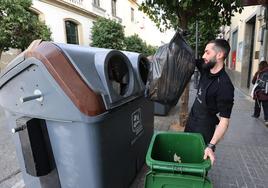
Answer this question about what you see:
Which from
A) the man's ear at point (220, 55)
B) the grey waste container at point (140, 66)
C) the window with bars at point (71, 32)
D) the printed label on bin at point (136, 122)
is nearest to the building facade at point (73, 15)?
the window with bars at point (71, 32)

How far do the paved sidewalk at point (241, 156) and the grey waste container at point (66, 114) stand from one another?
1051mm

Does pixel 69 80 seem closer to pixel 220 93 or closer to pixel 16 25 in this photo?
pixel 220 93

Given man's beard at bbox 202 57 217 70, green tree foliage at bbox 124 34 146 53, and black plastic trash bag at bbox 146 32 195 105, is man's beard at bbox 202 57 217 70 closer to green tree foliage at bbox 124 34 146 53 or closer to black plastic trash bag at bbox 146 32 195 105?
black plastic trash bag at bbox 146 32 195 105

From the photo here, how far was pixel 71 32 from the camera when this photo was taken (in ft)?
45.0

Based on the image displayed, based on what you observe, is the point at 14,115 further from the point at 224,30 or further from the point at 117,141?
the point at 224,30

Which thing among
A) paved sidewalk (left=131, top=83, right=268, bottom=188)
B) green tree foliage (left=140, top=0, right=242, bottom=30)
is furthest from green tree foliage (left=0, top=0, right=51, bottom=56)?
paved sidewalk (left=131, top=83, right=268, bottom=188)

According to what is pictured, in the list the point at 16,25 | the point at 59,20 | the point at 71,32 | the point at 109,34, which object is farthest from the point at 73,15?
the point at 16,25

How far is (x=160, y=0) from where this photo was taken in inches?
153

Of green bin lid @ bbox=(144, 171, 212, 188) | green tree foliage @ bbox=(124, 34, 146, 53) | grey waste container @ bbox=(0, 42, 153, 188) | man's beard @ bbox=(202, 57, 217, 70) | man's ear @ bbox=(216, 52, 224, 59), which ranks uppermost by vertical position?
green tree foliage @ bbox=(124, 34, 146, 53)

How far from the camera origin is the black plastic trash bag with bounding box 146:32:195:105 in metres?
1.92

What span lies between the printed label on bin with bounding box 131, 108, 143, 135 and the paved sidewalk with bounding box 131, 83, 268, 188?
689 millimetres

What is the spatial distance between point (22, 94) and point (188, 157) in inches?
64.2

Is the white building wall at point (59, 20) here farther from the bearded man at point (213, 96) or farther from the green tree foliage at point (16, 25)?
the bearded man at point (213, 96)

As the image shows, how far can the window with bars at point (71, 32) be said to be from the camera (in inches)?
522
